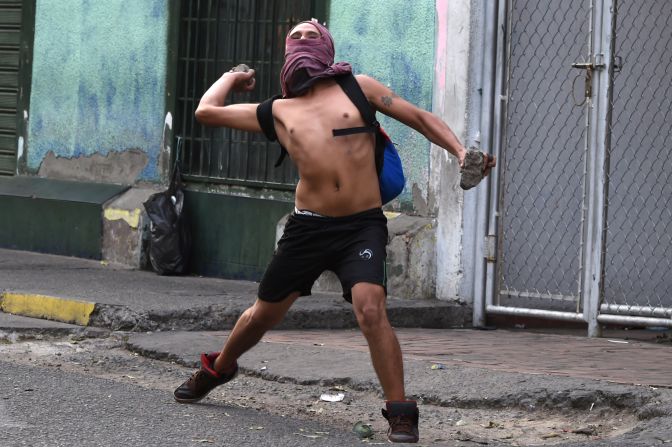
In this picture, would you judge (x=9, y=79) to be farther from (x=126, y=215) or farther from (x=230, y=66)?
(x=230, y=66)

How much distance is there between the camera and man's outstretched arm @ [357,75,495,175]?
571 cm

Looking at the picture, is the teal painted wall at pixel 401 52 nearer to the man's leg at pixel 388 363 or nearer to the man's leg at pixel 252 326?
the man's leg at pixel 252 326

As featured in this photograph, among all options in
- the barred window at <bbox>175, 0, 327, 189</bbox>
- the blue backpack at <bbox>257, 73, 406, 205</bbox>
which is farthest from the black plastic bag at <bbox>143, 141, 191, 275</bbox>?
the blue backpack at <bbox>257, 73, 406, 205</bbox>

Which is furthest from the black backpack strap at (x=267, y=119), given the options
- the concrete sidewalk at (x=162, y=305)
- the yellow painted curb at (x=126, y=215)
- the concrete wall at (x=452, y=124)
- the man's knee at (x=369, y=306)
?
the yellow painted curb at (x=126, y=215)

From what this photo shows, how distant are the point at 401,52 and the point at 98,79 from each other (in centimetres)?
317

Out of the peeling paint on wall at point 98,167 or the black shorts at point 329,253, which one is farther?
the peeling paint on wall at point 98,167

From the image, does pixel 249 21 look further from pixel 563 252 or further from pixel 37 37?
pixel 563 252

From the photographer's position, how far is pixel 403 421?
553cm

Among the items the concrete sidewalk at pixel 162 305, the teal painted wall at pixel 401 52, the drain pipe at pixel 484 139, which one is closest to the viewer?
the concrete sidewalk at pixel 162 305

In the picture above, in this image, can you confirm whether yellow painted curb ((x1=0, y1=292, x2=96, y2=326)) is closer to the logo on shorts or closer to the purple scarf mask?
the purple scarf mask

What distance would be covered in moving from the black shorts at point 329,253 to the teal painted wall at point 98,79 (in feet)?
17.2

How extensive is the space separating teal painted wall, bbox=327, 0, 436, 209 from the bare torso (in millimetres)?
3493

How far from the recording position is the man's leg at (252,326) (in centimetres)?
611

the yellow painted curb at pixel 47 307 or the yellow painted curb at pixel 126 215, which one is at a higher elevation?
the yellow painted curb at pixel 126 215
